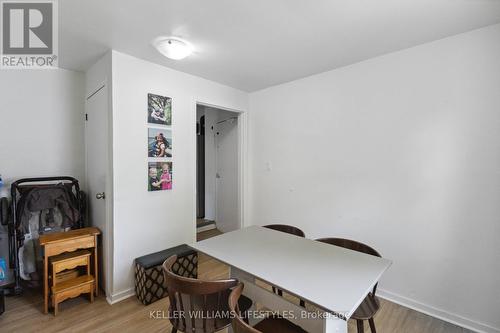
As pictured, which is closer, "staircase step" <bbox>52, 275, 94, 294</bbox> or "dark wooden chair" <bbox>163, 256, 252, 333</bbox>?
"dark wooden chair" <bbox>163, 256, 252, 333</bbox>

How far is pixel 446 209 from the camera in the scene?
2.03 meters

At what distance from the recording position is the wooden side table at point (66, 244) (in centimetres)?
206

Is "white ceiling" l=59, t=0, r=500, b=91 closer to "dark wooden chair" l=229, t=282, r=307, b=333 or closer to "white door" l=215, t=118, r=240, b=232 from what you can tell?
"white door" l=215, t=118, r=240, b=232

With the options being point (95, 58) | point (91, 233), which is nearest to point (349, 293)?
point (91, 233)

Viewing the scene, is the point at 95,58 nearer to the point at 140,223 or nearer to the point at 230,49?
the point at 230,49

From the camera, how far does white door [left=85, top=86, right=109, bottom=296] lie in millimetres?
2369

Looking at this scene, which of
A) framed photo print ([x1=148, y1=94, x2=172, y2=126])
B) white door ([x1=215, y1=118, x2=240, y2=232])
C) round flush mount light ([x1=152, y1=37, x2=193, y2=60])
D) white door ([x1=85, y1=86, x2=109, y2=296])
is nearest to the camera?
round flush mount light ([x1=152, y1=37, x2=193, y2=60])

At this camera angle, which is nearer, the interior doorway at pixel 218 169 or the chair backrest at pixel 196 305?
the chair backrest at pixel 196 305

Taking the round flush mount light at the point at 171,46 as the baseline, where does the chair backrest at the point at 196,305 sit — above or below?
below

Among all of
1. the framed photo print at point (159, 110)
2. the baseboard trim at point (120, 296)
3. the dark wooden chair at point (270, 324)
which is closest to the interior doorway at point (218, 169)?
the framed photo print at point (159, 110)

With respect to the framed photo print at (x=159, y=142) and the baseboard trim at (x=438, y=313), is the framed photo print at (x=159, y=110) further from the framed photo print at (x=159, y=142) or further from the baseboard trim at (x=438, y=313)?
the baseboard trim at (x=438, y=313)

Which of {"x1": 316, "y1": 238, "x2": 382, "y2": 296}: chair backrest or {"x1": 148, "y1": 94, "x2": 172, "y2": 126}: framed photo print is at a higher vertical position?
{"x1": 148, "y1": 94, "x2": 172, "y2": 126}: framed photo print

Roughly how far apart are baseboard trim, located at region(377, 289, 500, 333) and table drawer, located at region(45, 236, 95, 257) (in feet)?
9.70

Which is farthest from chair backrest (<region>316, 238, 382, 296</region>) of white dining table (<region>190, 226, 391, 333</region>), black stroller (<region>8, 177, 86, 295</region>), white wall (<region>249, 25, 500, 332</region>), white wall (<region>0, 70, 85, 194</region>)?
white wall (<region>0, 70, 85, 194</region>)
